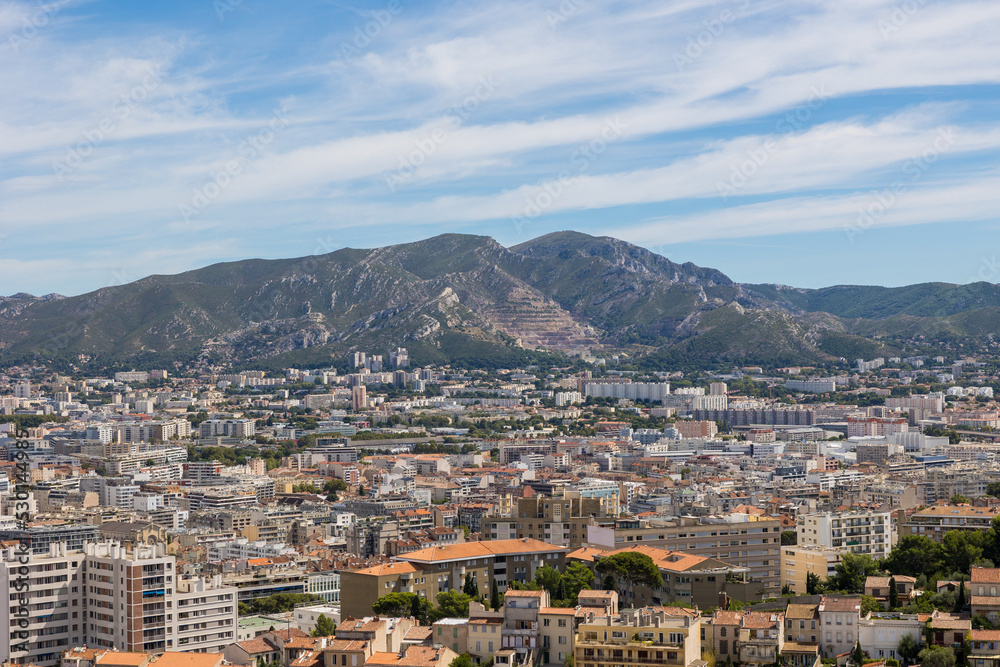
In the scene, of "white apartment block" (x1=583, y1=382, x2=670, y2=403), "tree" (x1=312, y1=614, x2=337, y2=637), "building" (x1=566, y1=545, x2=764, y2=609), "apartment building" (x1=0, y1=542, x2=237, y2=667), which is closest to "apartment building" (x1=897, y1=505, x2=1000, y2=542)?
"building" (x1=566, y1=545, x2=764, y2=609)

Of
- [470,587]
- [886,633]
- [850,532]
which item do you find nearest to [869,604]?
[886,633]

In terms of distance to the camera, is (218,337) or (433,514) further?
(218,337)

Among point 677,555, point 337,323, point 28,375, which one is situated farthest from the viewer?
point 337,323

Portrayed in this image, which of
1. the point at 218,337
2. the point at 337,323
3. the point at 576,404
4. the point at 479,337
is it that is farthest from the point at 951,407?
the point at 218,337

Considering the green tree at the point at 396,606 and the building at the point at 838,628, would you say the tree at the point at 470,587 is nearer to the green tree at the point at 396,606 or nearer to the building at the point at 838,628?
the green tree at the point at 396,606

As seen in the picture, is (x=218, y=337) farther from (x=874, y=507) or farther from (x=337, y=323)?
(x=874, y=507)

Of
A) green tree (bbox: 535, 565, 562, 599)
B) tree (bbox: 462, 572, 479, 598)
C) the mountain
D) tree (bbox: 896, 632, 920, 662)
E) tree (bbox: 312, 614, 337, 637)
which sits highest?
the mountain

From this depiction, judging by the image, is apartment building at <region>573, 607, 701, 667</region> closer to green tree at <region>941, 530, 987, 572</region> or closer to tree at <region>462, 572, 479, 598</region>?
tree at <region>462, 572, 479, 598</region>
